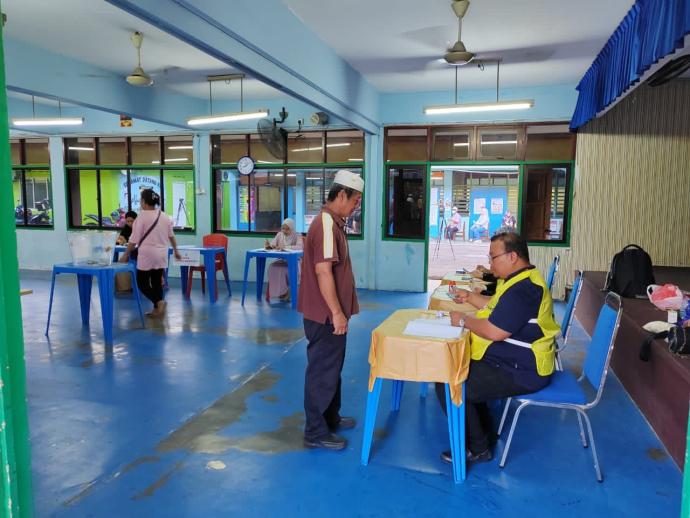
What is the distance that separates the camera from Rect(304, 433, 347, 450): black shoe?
113 inches

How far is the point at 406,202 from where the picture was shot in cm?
811

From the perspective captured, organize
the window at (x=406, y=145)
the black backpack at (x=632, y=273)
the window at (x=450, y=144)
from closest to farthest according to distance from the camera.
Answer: the black backpack at (x=632, y=273)
the window at (x=450, y=144)
the window at (x=406, y=145)

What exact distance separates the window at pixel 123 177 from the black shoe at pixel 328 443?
7.08 meters

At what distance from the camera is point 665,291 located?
3.77 meters

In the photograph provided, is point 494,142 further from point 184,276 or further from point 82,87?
point 82,87

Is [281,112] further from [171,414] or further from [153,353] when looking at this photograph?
[171,414]

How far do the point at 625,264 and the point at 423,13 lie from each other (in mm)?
2990

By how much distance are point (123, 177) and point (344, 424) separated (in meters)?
7.95

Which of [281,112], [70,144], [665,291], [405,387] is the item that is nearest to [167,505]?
[405,387]

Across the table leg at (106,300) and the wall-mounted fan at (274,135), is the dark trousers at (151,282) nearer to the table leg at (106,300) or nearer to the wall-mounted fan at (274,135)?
the table leg at (106,300)

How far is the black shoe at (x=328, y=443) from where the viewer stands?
9.44 feet

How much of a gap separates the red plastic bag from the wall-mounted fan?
594 cm

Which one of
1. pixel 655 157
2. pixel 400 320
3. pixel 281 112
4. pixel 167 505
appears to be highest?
pixel 281 112

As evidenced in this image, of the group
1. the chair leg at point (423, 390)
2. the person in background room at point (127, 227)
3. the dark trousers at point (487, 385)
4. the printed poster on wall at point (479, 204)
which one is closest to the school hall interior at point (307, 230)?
the chair leg at point (423, 390)
